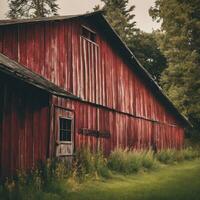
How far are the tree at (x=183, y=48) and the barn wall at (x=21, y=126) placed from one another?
2020 cm

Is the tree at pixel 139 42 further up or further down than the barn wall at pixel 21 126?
further up

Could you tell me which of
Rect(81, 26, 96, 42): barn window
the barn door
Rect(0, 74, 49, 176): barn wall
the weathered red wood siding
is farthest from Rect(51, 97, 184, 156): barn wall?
Rect(81, 26, 96, 42): barn window

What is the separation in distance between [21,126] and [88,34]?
24.8 ft

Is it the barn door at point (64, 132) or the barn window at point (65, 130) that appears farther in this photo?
the barn window at point (65, 130)

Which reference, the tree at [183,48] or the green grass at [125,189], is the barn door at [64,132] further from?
the tree at [183,48]

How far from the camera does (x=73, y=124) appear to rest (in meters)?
16.2

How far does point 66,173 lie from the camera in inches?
538

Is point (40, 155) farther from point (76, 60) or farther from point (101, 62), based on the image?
point (101, 62)

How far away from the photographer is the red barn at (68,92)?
1190 centimetres

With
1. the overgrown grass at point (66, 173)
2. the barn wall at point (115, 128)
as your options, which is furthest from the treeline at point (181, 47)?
the overgrown grass at point (66, 173)

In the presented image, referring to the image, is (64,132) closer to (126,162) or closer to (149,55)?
(126,162)

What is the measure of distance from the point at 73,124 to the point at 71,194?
532cm

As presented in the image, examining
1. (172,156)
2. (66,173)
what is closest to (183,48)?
(172,156)

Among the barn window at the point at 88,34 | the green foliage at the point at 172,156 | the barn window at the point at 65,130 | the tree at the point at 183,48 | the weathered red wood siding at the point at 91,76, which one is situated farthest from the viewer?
the tree at the point at 183,48
